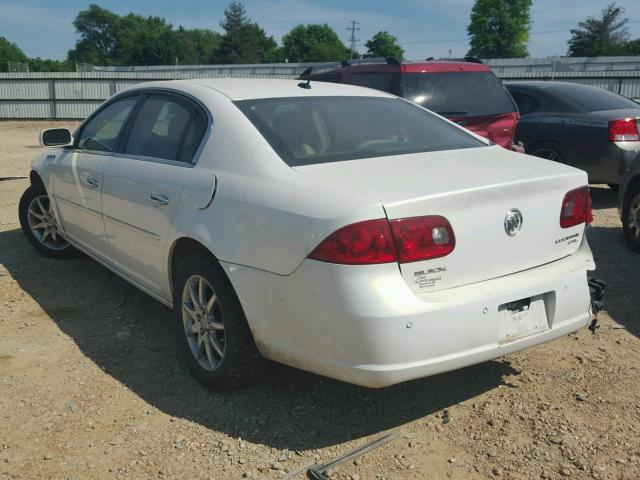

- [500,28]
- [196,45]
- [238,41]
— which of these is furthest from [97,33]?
[500,28]

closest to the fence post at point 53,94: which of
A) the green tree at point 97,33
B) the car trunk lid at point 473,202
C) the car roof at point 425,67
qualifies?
the car roof at point 425,67

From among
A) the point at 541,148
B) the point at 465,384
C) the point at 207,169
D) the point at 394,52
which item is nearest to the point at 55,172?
the point at 207,169

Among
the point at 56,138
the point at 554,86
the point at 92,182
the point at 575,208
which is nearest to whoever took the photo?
the point at 575,208

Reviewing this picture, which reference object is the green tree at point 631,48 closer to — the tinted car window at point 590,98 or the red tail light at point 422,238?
the tinted car window at point 590,98

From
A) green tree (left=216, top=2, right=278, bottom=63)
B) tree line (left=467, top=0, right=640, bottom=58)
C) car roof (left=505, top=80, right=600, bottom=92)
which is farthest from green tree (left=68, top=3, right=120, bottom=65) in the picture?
car roof (left=505, top=80, right=600, bottom=92)

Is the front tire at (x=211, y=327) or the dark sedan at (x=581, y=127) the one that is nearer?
the front tire at (x=211, y=327)

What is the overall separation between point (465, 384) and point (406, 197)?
1329mm

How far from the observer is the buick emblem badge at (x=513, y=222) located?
2.89m

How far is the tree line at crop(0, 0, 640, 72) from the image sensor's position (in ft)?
276

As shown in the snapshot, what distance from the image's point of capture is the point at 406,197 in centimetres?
267

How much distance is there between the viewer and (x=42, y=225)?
19.1ft

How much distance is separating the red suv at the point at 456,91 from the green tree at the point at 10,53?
344 ft

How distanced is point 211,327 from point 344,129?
1.27m

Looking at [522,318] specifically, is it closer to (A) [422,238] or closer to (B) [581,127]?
(A) [422,238]
